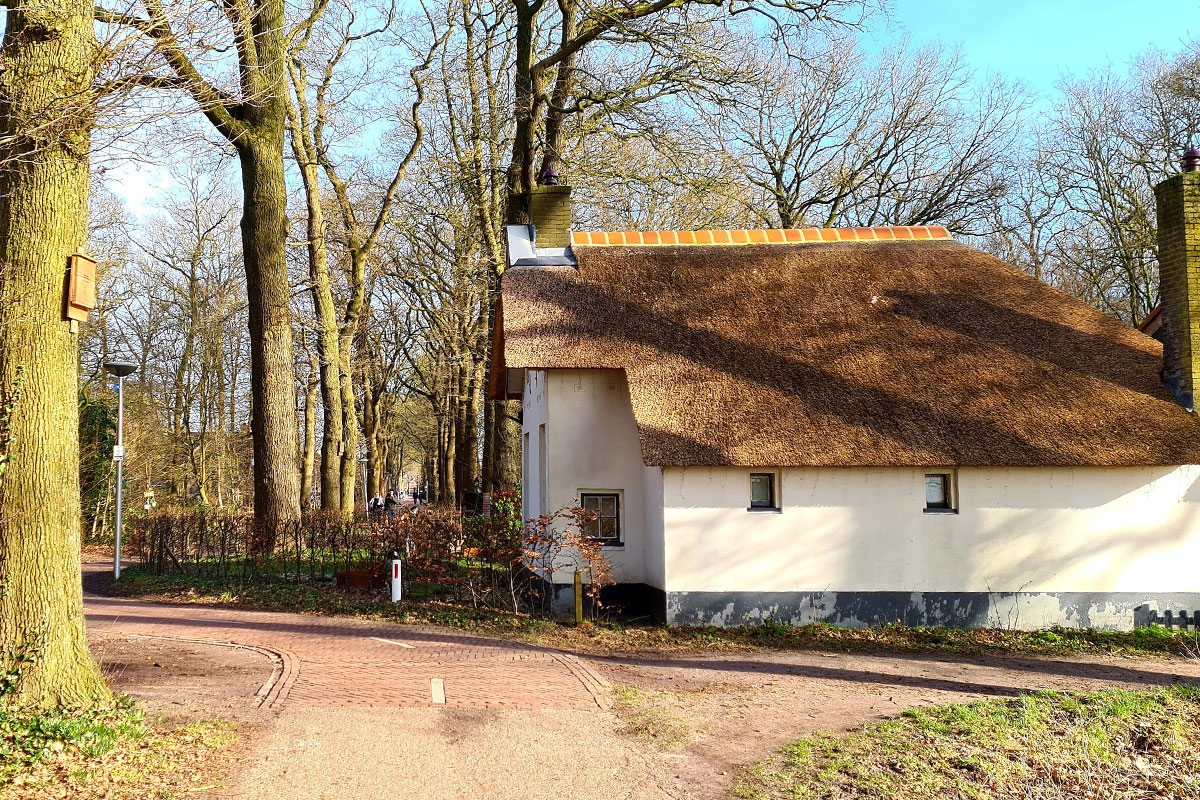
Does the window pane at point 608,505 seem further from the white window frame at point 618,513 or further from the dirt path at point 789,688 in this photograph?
the dirt path at point 789,688

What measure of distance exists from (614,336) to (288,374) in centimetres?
728

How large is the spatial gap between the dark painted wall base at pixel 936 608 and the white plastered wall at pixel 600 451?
164cm

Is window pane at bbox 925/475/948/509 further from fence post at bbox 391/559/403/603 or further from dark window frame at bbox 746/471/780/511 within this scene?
fence post at bbox 391/559/403/603

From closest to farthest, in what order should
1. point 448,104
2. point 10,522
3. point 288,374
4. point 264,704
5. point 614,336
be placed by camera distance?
point 10,522 < point 264,704 < point 614,336 < point 288,374 < point 448,104

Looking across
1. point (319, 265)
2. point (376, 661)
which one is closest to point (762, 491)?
point (376, 661)

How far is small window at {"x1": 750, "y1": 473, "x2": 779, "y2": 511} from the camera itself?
529 inches

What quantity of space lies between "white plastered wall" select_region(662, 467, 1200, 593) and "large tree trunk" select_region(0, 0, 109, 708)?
7.97 m

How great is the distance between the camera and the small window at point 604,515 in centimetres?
1457

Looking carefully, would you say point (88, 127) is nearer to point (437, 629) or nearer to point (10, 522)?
point (10, 522)

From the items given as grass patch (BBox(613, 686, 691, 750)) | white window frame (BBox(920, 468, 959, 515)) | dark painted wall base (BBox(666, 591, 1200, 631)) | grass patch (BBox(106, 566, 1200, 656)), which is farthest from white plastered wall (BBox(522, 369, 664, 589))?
grass patch (BBox(613, 686, 691, 750))

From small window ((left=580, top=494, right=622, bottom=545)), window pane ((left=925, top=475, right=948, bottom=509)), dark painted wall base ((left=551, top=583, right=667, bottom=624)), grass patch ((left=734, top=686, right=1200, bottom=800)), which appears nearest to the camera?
grass patch ((left=734, top=686, right=1200, bottom=800))

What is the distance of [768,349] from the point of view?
47.6 ft

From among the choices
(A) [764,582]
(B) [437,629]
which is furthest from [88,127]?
(A) [764,582]

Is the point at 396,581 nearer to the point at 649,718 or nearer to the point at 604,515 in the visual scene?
the point at 604,515
